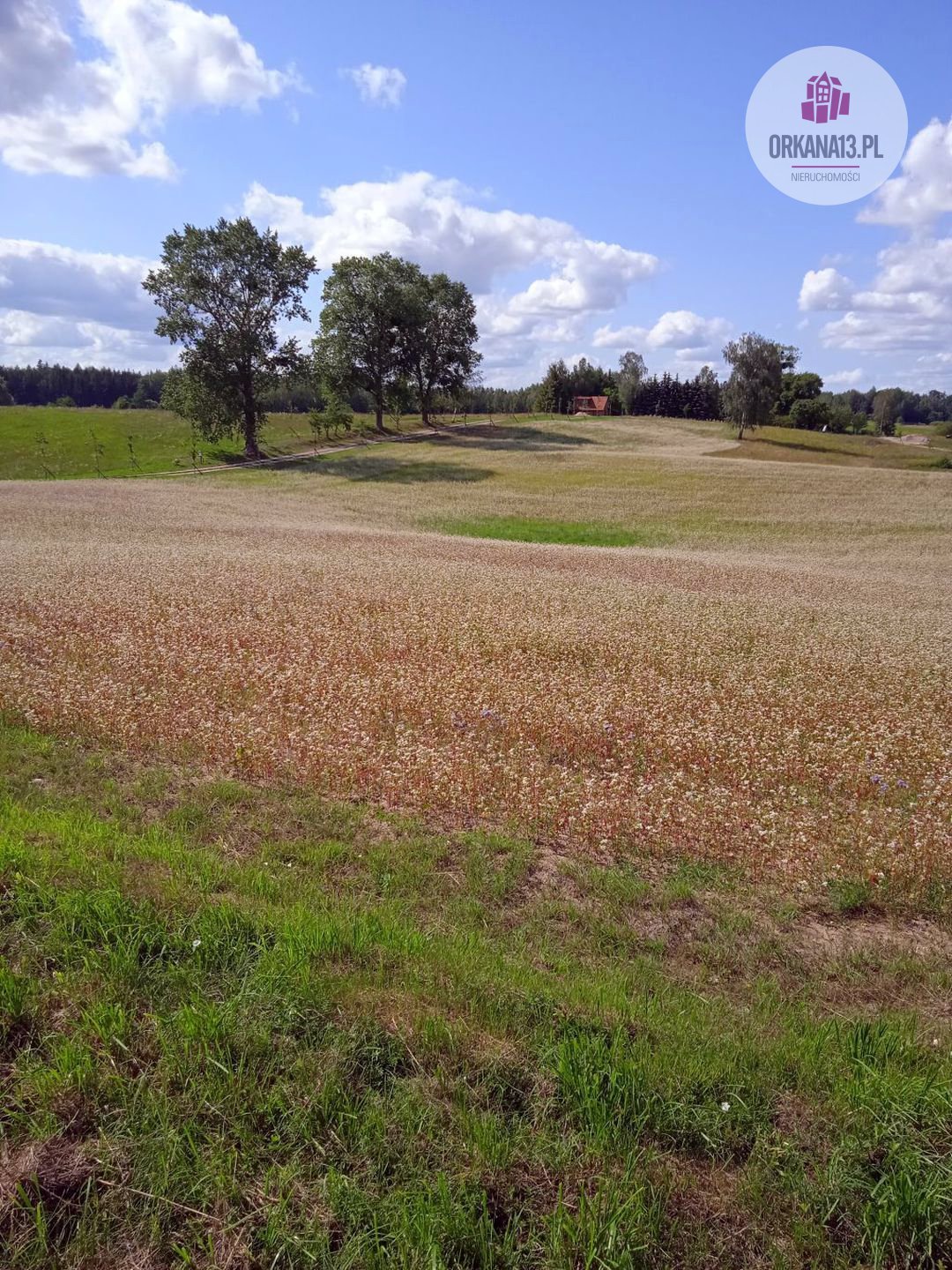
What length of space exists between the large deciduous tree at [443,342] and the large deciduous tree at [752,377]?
27.9 m

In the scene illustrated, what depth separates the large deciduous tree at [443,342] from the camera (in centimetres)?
7606

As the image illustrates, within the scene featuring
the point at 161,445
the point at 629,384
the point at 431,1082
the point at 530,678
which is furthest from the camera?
the point at 629,384

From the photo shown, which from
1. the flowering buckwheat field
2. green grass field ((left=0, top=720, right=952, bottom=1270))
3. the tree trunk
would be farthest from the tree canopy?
green grass field ((left=0, top=720, right=952, bottom=1270))

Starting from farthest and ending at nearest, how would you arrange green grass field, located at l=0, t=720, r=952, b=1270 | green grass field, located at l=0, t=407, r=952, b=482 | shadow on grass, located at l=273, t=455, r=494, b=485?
1. green grass field, located at l=0, t=407, r=952, b=482
2. shadow on grass, located at l=273, t=455, r=494, b=485
3. green grass field, located at l=0, t=720, r=952, b=1270

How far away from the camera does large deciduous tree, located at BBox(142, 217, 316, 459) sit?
53.3m

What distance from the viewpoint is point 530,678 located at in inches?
473

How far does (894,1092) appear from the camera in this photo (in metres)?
3.55

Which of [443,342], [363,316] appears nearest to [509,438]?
[443,342]

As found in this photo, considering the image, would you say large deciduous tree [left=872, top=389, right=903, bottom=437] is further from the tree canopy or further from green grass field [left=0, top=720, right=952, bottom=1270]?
green grass field [left=0, top=720, right=952, bottom=1270]

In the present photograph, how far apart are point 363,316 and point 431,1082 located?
76.6 meters

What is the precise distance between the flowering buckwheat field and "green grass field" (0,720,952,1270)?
2274mm

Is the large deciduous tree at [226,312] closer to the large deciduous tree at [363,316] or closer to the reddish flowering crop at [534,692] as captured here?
the large deciduous tree at [363,316]

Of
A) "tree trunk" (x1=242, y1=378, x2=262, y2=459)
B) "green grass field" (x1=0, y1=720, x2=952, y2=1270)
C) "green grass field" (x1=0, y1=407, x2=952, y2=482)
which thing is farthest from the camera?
"green grass field" (x1=0, y1=407, x2=952, y2=482)

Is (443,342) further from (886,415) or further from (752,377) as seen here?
(886,415)
